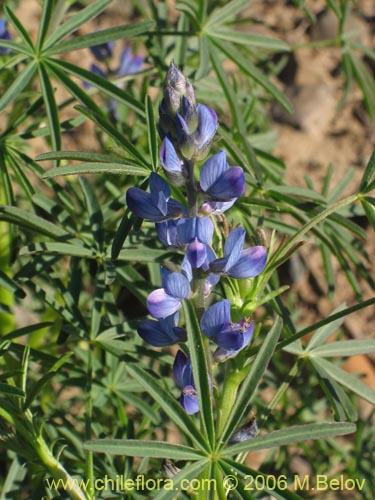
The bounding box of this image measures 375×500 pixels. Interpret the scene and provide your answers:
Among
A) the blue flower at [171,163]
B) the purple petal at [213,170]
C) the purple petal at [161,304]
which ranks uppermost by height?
the blue flower at [171,163]

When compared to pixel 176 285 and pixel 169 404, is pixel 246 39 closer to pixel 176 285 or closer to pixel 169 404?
pixel 176 285

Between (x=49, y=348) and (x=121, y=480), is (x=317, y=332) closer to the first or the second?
(x=121, y=480)

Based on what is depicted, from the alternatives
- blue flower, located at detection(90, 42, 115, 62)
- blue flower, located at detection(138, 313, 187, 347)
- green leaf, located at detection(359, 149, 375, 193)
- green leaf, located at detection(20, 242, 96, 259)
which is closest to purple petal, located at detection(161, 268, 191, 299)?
blue flower, located at detection(138, 313, 187, 347)

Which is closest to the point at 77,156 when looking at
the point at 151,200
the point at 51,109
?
the point at 151,200

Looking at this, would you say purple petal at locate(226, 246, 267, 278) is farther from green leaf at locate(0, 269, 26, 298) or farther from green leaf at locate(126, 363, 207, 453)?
green leaf at locate(0, 269, 26, 298)

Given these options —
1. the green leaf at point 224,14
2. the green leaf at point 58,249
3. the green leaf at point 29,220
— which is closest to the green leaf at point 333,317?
the green leaf at point 58,249

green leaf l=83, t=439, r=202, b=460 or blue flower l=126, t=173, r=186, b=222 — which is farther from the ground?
blue flower l=126, t=173, r=186, b=222

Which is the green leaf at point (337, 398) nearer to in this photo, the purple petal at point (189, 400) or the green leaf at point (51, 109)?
the purple petal at point (189, 400)
